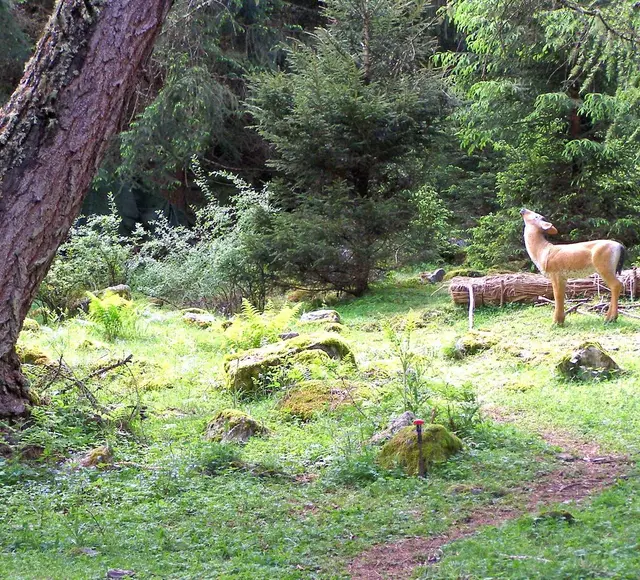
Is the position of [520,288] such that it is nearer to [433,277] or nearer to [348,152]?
[433,277]

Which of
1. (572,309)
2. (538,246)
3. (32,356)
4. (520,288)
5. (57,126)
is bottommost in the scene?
(32,356)

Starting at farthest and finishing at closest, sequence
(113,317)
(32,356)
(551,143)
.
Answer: (551,143) → (113,317) → (32,356)

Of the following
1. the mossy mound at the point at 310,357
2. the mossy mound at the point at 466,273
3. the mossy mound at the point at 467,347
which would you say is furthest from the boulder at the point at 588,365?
the mossy mound at the point at 466,273

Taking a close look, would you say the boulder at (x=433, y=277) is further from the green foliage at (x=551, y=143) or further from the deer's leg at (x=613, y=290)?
the deer's leg at (x=613, y=290)

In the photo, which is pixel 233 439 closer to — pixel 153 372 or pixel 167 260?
pixel 153 372

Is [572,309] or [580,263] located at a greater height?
[580,263]

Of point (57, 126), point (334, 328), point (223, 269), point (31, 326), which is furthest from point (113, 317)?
point (57, 126)

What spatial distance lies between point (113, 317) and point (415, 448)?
275 inches

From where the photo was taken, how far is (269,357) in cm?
948

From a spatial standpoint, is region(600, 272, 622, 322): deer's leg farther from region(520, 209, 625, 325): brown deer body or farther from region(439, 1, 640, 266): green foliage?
region(439, 1, 640, 266): green foliage

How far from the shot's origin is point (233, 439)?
719 cm

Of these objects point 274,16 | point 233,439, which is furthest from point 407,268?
point 233,439

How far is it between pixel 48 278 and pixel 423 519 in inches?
479

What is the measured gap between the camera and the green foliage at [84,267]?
16.0m
